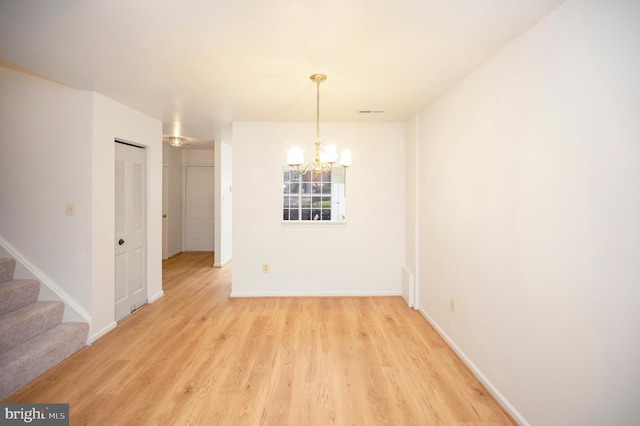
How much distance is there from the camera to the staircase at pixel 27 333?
2.31m

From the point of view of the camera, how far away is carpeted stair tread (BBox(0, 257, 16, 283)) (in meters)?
2.85

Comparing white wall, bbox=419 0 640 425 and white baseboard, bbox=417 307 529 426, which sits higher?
white wall, bbox=419 0 640 425

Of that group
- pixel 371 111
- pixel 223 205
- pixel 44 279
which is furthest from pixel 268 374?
pixel 223 205

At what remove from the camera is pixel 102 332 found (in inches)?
126

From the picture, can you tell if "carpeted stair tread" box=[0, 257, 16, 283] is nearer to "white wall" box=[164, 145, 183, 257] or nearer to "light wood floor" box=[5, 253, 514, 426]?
"light wood floor" box=[5, 253, 514, 426]

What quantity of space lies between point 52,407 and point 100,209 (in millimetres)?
1766

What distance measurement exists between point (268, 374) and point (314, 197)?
255cm

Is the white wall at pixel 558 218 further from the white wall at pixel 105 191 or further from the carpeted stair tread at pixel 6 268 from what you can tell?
the carpeted stair tread at pixel 6 268

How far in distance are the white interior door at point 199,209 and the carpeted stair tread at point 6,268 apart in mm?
4660

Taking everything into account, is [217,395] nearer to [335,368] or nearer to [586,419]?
[335,368]

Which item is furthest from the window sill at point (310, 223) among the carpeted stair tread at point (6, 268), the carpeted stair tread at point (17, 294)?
the carpeted stair tread at point (6, 268)

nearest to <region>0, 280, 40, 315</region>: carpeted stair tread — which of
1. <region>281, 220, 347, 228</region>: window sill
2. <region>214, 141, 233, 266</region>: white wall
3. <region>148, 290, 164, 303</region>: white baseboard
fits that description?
<region>148, 290, 164, 303</region>: white baseboard

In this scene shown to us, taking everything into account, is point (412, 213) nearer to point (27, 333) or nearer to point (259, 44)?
point (259, 44)

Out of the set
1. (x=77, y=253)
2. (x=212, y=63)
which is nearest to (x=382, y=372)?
(x=212, y=63)
